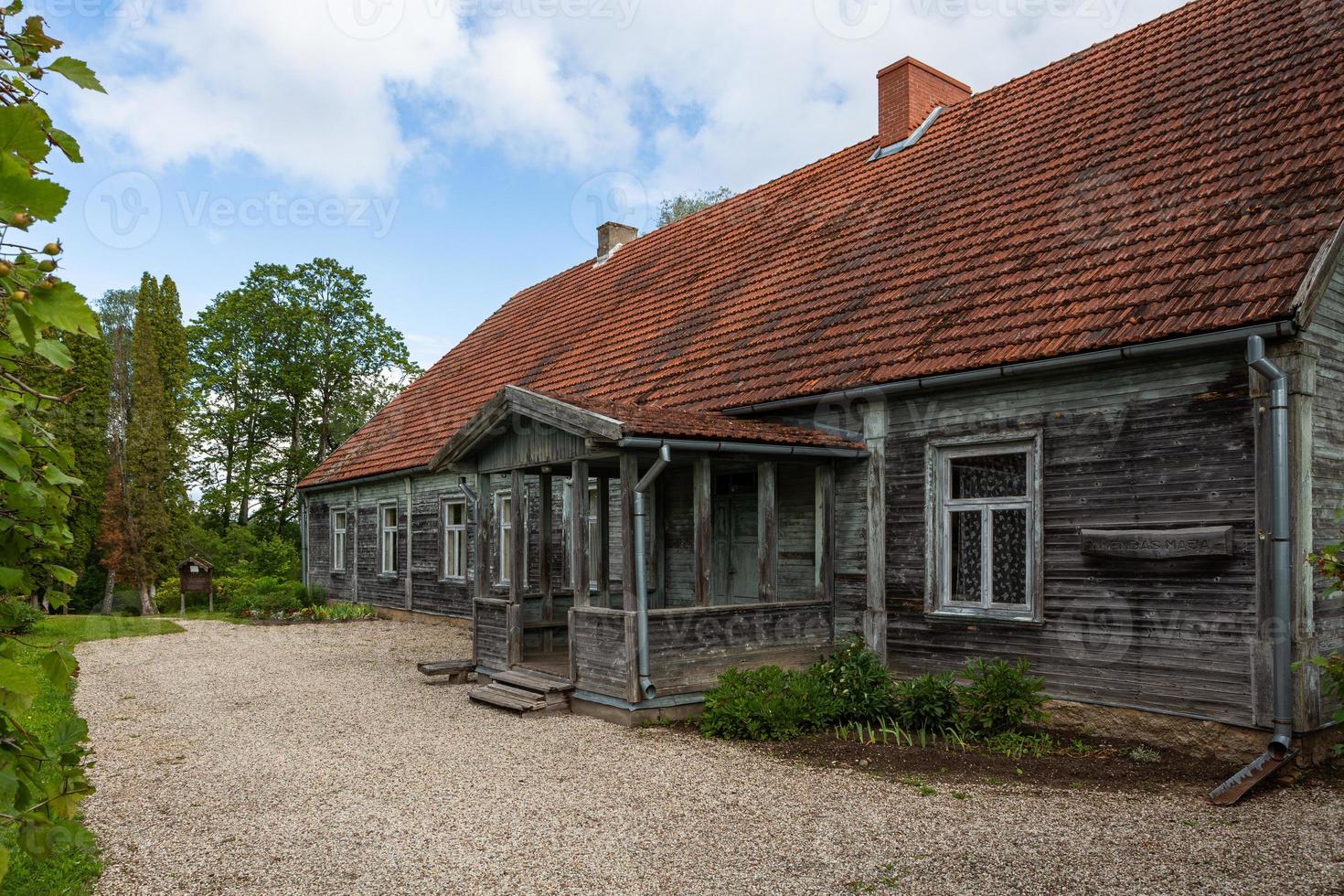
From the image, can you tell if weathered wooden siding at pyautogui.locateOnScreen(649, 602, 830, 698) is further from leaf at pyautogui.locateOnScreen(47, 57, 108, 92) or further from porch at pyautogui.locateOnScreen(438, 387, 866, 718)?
leaf at pyautogui.locateOnScreen(47, 57, 108, 92)

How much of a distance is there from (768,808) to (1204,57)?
9386mm

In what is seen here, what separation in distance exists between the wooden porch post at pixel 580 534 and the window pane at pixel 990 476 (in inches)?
140

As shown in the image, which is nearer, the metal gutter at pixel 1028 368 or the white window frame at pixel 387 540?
the metal gutter at pixel 1028 368

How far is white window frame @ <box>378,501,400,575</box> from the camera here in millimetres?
19922

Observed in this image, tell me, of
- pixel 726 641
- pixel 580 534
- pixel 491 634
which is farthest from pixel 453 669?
pixel 726 641

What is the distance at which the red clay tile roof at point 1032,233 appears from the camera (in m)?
7.96

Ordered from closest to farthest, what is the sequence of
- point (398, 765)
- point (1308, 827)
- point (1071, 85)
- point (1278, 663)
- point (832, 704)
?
1. point (1308, 827)
2. point (1278, 663)
3. point (398, 765)
4. point (832, 704)
5. point (1071, 85)

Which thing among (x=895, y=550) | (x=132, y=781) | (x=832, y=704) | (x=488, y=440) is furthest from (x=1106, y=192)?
(x=132, y=781)

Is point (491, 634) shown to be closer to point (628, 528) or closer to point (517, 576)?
point (517, 576)

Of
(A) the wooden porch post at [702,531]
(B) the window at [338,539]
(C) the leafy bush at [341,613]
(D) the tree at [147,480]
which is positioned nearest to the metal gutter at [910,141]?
(A) the wooden porch post at [702,531]

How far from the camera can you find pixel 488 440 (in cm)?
1079

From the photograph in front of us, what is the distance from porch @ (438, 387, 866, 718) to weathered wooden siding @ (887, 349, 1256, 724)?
5.14 ft

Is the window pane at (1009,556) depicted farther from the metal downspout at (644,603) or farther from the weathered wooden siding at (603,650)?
the weathered wooden siding at (603,650)

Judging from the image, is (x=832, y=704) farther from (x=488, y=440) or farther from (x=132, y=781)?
(x=132, y=781)
